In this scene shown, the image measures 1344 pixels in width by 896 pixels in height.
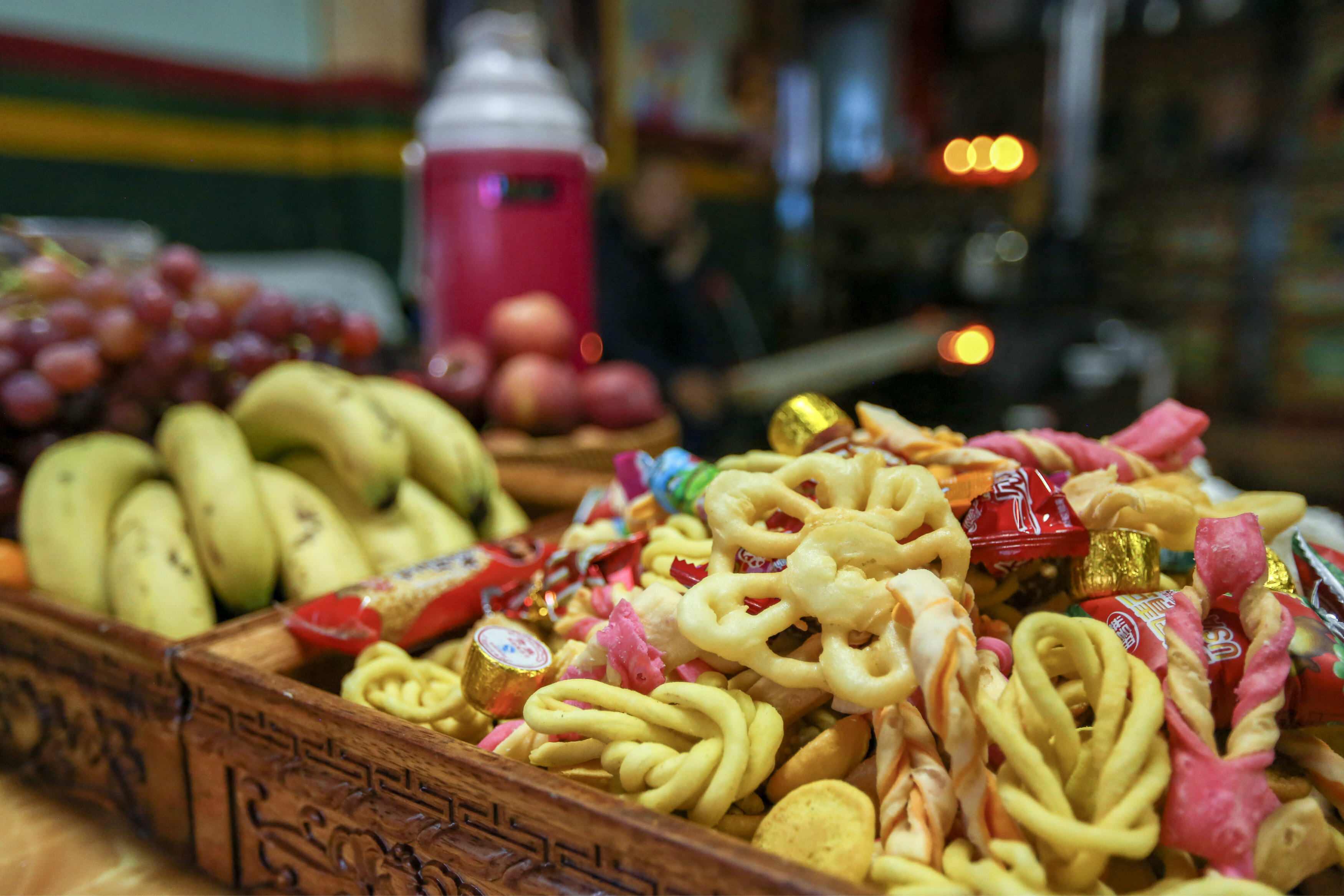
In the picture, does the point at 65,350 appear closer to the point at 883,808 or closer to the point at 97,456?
the point at 97,456

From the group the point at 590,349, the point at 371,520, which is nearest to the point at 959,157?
the point at 590,349

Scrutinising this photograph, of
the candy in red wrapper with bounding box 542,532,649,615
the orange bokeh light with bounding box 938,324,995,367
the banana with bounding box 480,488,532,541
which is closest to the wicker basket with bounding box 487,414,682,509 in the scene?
the banana with bounding box 480,488,532,541

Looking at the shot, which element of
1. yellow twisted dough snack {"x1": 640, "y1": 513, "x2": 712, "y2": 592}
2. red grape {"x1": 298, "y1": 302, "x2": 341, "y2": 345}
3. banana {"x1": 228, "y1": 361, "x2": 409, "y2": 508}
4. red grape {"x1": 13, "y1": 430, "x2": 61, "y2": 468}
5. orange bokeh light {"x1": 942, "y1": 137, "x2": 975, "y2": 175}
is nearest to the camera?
yellow twisted dough snack {"x1": 640, "y1": 513, "x2": 712, "y2": 592}

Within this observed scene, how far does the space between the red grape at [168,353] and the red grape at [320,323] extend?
0.16m

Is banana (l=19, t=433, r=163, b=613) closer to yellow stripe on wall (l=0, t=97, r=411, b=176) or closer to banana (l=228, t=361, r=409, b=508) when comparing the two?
banana (l=228, t=361, r=409, b=508)

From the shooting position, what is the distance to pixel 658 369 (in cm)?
270

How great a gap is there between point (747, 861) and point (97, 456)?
2.61ft

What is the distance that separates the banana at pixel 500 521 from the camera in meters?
1.01

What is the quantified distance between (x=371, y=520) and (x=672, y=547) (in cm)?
42

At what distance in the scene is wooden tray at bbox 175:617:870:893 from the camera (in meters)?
0.43

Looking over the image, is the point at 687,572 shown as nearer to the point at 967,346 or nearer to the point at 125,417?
the point at 125,417

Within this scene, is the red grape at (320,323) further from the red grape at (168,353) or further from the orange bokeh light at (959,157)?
the orange bokeh light at (959,157)

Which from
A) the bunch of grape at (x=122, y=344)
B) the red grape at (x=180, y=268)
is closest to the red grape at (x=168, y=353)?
the bunch of grape at (x=122, y=344)

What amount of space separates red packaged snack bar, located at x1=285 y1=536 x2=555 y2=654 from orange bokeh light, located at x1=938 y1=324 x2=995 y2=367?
3.06 m
